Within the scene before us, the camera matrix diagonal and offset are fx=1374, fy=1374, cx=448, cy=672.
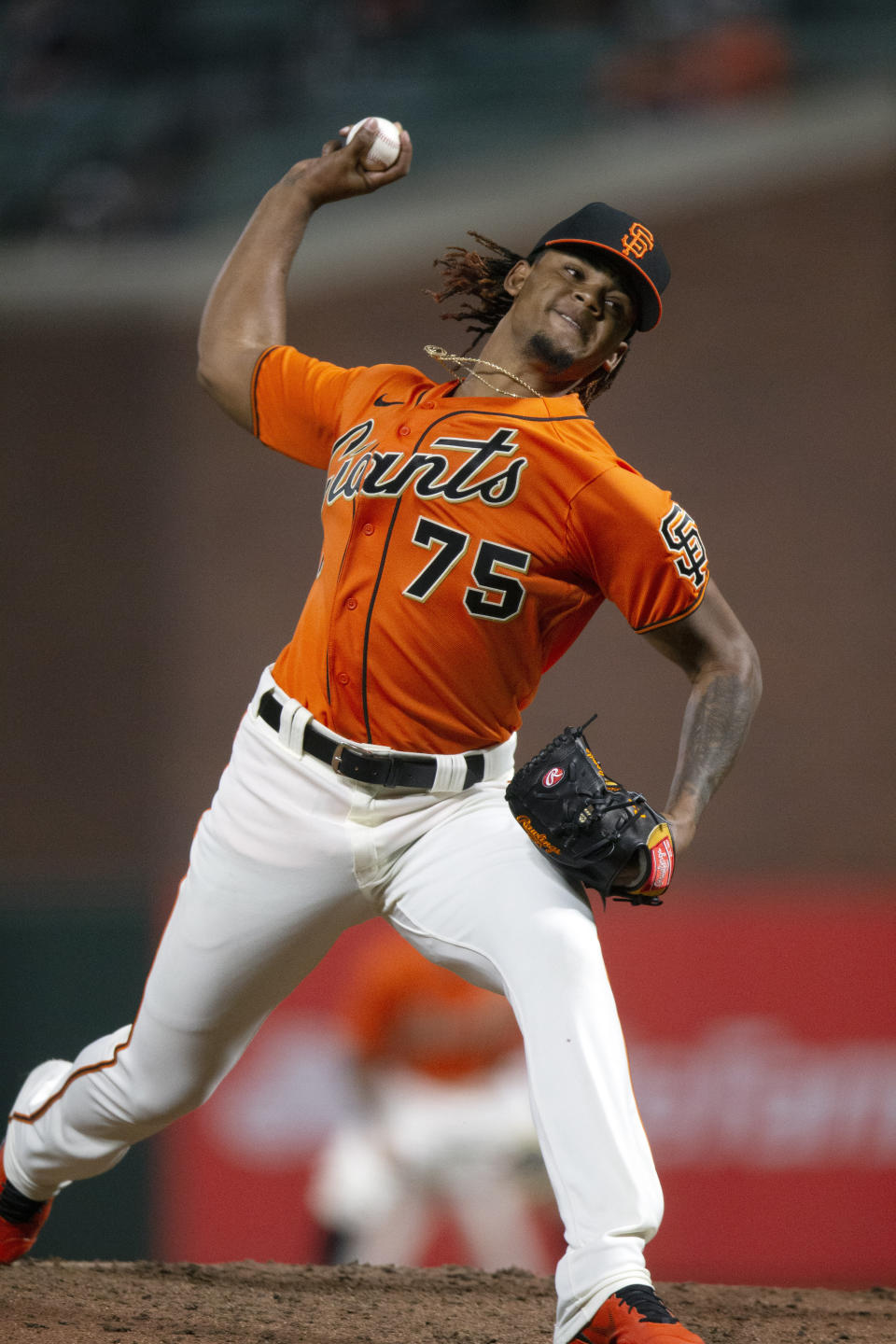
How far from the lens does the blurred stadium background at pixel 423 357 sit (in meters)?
8.01

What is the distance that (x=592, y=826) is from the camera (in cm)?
210

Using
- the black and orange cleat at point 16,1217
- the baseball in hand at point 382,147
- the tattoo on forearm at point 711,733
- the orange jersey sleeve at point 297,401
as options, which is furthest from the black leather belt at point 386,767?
the baseball in hand at point 382,147

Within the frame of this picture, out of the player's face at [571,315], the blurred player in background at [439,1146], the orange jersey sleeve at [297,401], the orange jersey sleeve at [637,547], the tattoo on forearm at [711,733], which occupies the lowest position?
the blurred player in background at [439,1146]

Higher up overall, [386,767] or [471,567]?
[471,567]

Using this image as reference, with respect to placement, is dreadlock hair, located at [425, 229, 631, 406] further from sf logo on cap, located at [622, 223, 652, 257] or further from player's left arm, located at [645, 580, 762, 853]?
player's left arm, located at [645, 580, 762, 853]

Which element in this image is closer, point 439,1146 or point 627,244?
point 627,244

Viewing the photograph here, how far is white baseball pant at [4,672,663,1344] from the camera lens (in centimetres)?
199

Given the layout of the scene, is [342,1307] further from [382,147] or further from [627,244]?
[382,147]

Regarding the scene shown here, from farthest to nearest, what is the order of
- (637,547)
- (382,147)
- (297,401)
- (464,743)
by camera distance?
(382,147), (297,401), (464,743), (637,547)

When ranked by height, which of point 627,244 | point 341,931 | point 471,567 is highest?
point 627,244

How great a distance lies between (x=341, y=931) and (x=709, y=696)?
77cm

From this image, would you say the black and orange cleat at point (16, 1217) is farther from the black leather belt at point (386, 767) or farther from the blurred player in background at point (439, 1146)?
the blurred player in background at point (439, 1146)

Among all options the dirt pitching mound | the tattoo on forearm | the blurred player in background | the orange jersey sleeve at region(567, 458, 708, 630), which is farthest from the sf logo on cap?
the blurred player in background

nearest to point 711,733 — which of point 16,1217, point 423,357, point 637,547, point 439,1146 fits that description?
point 637,547
